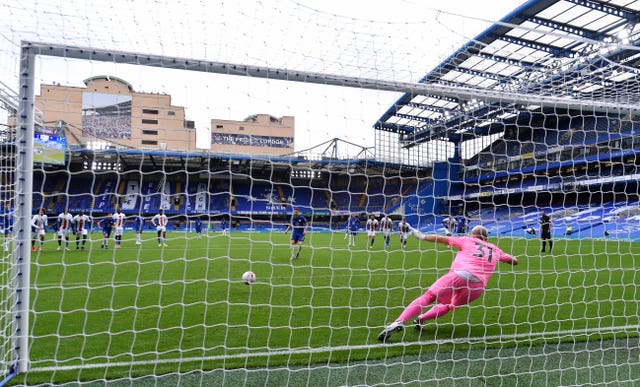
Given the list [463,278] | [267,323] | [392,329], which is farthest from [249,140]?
[463,278]

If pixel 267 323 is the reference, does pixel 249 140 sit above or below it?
above

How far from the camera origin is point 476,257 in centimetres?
457

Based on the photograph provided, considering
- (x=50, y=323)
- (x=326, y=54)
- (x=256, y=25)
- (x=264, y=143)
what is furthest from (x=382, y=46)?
(x=50, y=323)

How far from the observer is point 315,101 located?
4.09 meters

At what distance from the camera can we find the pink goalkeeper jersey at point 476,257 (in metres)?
4.55

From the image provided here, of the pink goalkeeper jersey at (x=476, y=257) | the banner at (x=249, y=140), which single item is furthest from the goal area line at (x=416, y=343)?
the banner at (x=249, y=140)

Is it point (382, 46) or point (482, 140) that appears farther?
point (482, 140)

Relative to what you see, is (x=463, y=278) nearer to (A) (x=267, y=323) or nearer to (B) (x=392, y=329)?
(B) (x=392, y=329)

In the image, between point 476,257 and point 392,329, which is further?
point 476,257

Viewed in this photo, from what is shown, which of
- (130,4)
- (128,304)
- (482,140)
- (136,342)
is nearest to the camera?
(130,4)

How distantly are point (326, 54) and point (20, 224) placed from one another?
2978 mm

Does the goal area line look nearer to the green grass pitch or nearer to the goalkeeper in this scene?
the green grass pitch

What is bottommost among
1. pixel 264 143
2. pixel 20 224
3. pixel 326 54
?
pixel 20 224

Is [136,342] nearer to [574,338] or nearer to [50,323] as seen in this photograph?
[50,323]
